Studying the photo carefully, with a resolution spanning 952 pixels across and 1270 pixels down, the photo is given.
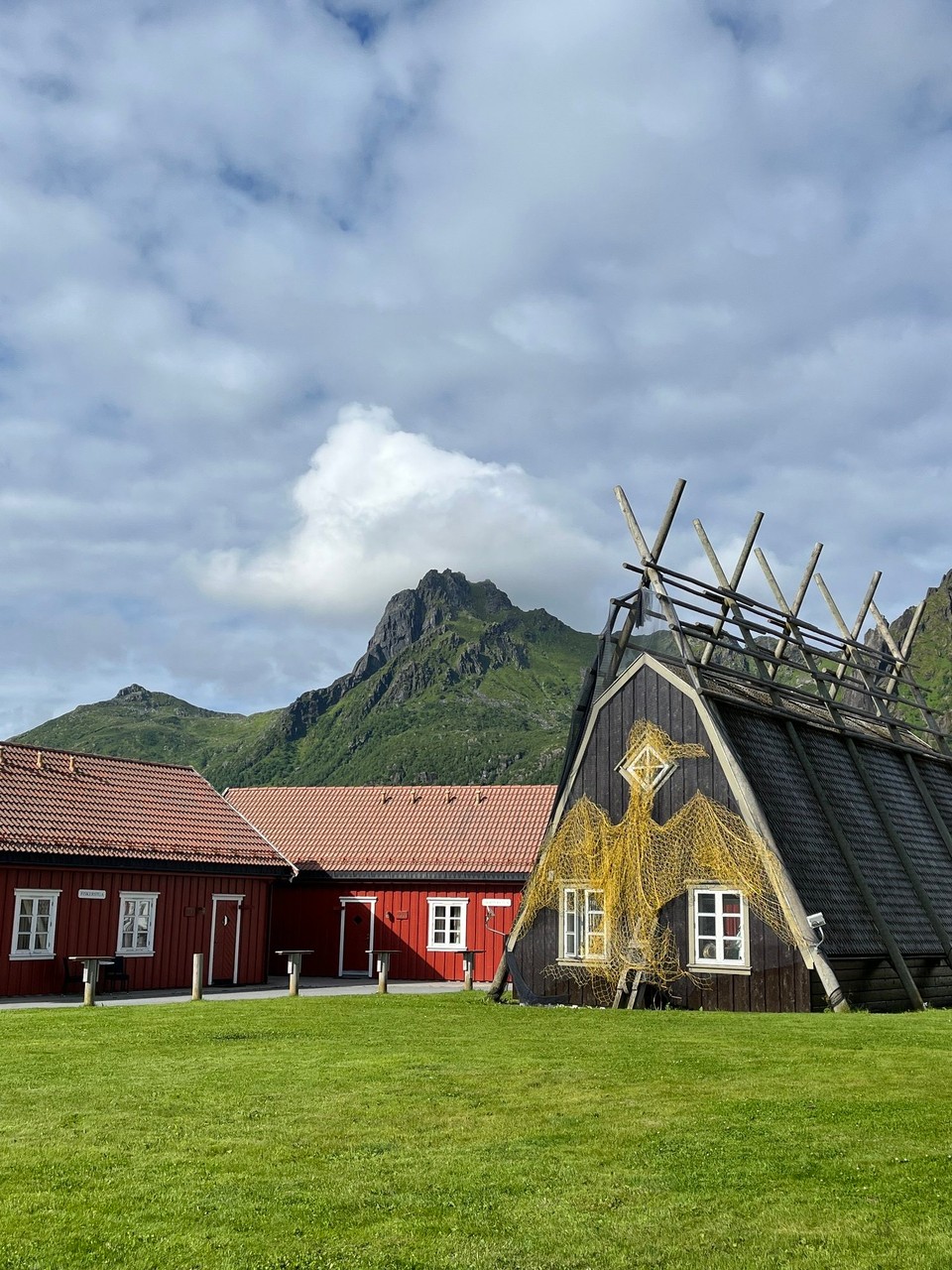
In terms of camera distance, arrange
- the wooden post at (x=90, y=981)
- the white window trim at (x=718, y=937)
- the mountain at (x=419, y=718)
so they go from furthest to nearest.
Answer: the mountain at (x=419, y=718) < the wooden post at (x=90, y=981) < the white window trim at (x=718, y=937)

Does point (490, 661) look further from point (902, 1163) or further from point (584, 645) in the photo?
point (902, 1163)

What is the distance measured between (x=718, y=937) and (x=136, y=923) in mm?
14045

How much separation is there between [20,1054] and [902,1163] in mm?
10415

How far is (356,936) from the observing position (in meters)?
32.9

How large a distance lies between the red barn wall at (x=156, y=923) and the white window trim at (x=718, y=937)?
13438 millimetres

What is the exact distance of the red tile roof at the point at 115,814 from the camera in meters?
26.3

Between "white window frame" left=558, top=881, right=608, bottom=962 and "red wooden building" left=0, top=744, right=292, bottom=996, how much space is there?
10.5 meters

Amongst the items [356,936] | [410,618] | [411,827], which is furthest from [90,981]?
[410,618]

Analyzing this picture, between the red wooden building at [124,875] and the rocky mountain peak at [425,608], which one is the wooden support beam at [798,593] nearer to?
the red wooden building at [124,875]

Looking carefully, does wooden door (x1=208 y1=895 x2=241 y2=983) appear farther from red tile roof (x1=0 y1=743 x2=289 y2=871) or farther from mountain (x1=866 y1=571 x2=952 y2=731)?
mountain (x1=866 y1=571 x2=952 y2=731)

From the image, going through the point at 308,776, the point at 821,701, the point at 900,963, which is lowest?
the point at 900,963

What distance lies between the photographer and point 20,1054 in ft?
46.8

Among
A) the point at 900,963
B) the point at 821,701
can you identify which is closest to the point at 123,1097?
the point at 900,963

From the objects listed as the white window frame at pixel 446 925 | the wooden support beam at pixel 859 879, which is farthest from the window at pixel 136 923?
the wooden support beam at pixel 859 879
